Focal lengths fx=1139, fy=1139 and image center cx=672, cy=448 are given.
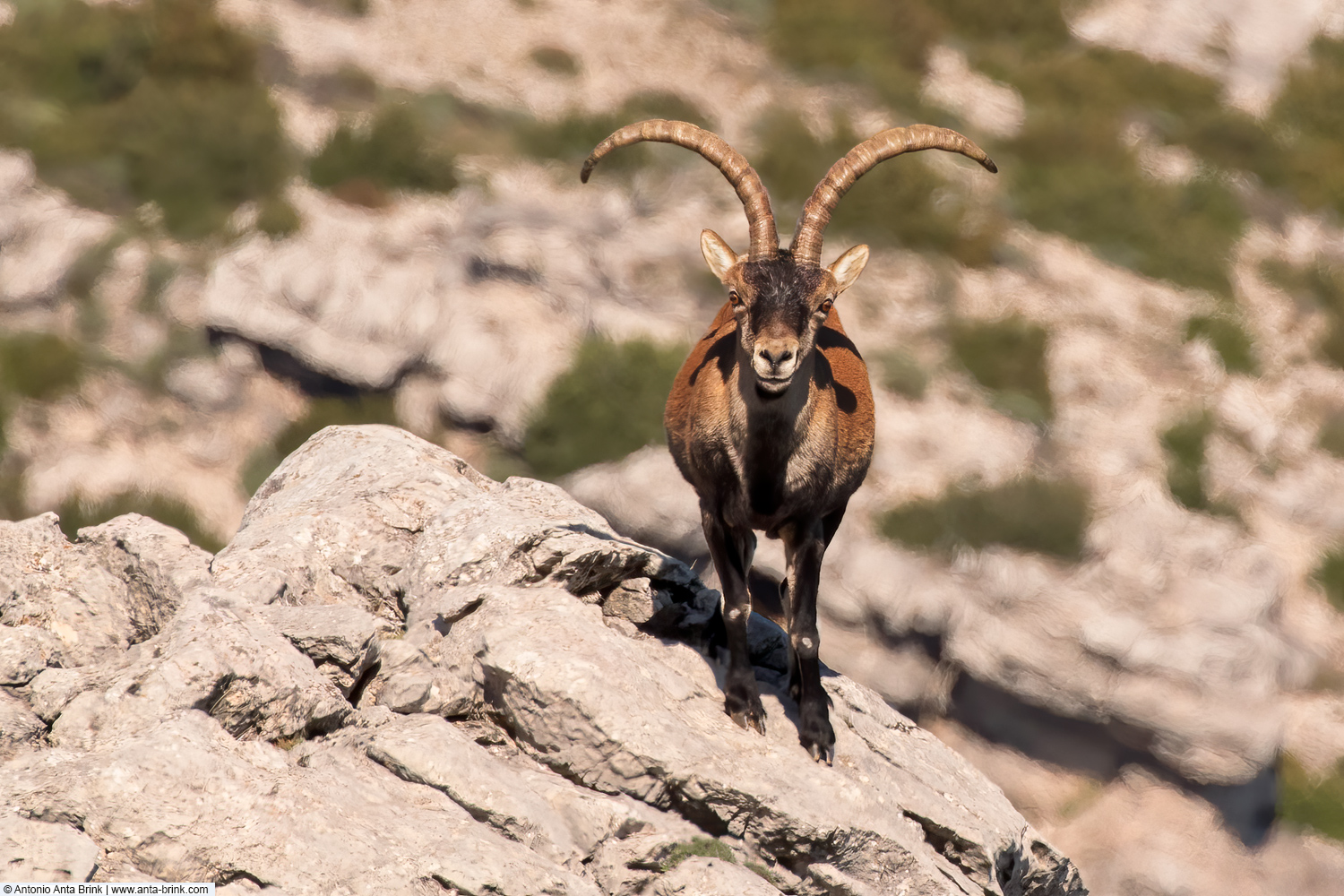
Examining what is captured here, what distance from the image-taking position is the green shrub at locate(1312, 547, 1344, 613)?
21672 millimetres

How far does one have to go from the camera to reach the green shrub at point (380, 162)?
79.2ft

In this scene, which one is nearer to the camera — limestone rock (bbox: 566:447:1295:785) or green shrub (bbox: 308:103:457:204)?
limestone rock (bbox: 566:447:1295:785)

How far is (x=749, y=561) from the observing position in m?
9.16

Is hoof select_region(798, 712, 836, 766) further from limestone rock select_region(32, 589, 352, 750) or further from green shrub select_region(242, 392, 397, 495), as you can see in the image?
green shrub select_region(242, 392, 397, 495)

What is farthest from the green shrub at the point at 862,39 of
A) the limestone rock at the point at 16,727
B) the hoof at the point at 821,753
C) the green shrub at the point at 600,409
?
the limestone rock at the point at 16,727

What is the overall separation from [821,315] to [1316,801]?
52.8 ft

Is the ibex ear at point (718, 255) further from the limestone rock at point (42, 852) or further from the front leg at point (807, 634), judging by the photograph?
the limestone rock at point (42, 852)

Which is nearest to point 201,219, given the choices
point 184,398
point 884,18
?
point 184,398

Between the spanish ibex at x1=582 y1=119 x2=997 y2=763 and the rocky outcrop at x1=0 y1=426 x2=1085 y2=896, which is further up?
the spanish ibex at x1=582 y1=119 x2=997 y2=763

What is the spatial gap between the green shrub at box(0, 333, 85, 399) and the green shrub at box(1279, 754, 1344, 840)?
72.2ft

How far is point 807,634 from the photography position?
8297 mm

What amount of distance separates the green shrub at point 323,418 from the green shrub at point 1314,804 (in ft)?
54.2

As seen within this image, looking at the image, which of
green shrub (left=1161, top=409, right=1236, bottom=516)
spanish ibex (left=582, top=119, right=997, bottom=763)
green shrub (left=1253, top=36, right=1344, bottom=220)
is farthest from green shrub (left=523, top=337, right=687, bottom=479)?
green shrub (left=1253, top=36, right=1344, bottom=220)

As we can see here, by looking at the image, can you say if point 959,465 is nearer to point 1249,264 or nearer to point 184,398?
point 1249,264
